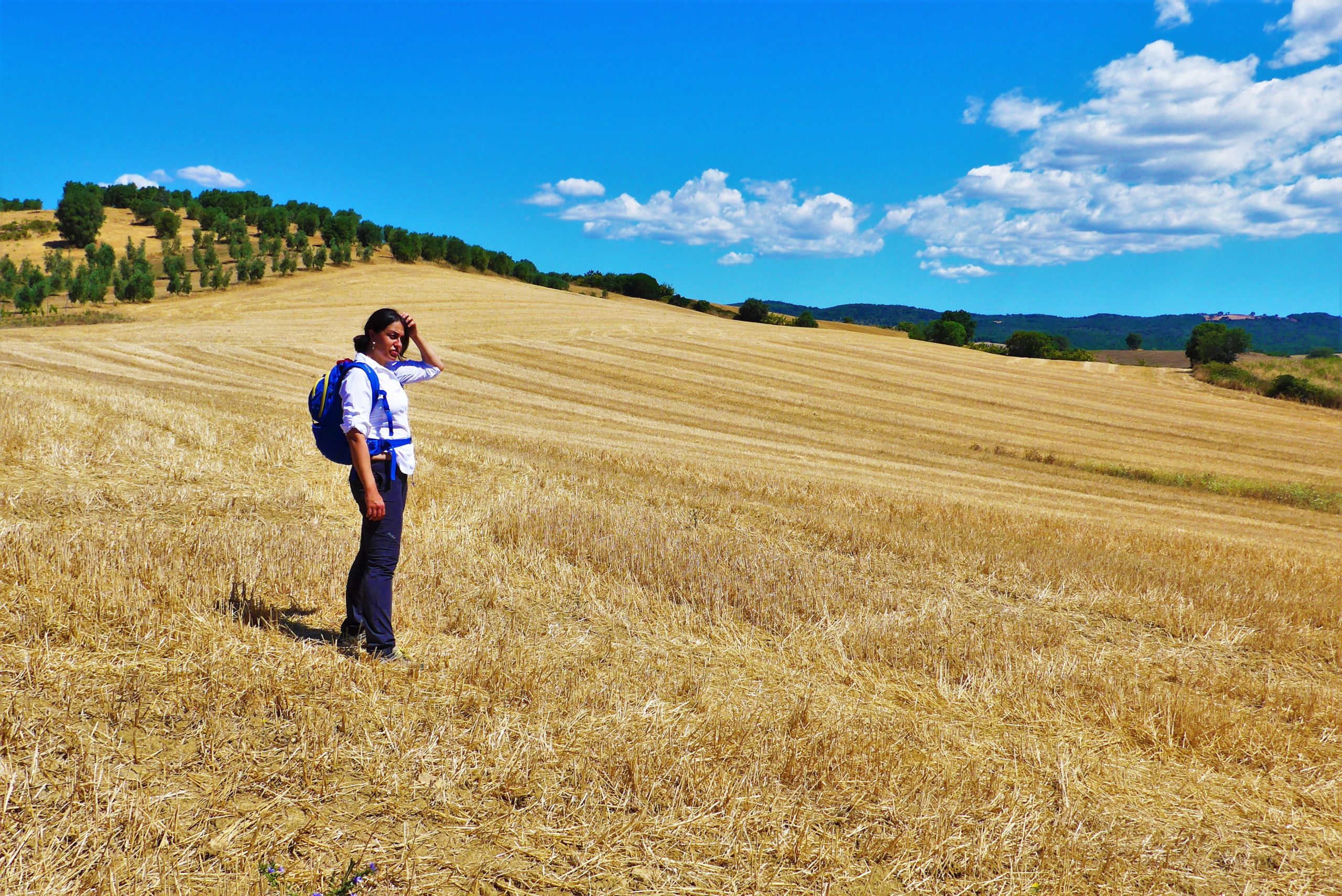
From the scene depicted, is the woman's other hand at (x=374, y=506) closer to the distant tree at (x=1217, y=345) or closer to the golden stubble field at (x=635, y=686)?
the golden stubble field at (x=635, y=686)

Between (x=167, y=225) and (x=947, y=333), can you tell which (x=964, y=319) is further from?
(x=167, y=225)

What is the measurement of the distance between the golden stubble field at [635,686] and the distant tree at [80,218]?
276ft

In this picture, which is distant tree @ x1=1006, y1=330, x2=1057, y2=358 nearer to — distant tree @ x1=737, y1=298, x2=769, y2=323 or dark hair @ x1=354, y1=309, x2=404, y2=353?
distant tree @ x1=737, y1=298, x2=769, y2=323

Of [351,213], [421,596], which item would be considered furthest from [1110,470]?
[351,213]

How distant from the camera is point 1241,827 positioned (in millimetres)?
4223

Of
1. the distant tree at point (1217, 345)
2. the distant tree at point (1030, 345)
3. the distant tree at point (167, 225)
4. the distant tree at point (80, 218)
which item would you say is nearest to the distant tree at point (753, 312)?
the distant tree at point (1030, 345)

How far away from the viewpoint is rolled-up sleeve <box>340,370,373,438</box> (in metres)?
4.79

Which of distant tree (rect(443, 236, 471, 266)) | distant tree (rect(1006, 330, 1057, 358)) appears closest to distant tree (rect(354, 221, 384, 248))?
distant tree (rect(443, 236, 471, 266))

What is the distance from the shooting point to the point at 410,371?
5.74 metres

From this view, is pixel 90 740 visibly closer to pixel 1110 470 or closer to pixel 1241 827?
pixel 1241 827

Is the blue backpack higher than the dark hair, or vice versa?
the dark hair

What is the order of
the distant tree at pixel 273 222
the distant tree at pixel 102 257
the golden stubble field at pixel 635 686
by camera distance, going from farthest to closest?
the distant tree at pixel 273 222, the distant tree at pixel 102 257, the golden stubble field at pixel 635 686

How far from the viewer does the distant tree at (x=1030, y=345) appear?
68938 millimetres

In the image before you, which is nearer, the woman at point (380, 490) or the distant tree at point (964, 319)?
the woman at point (380, 490)
